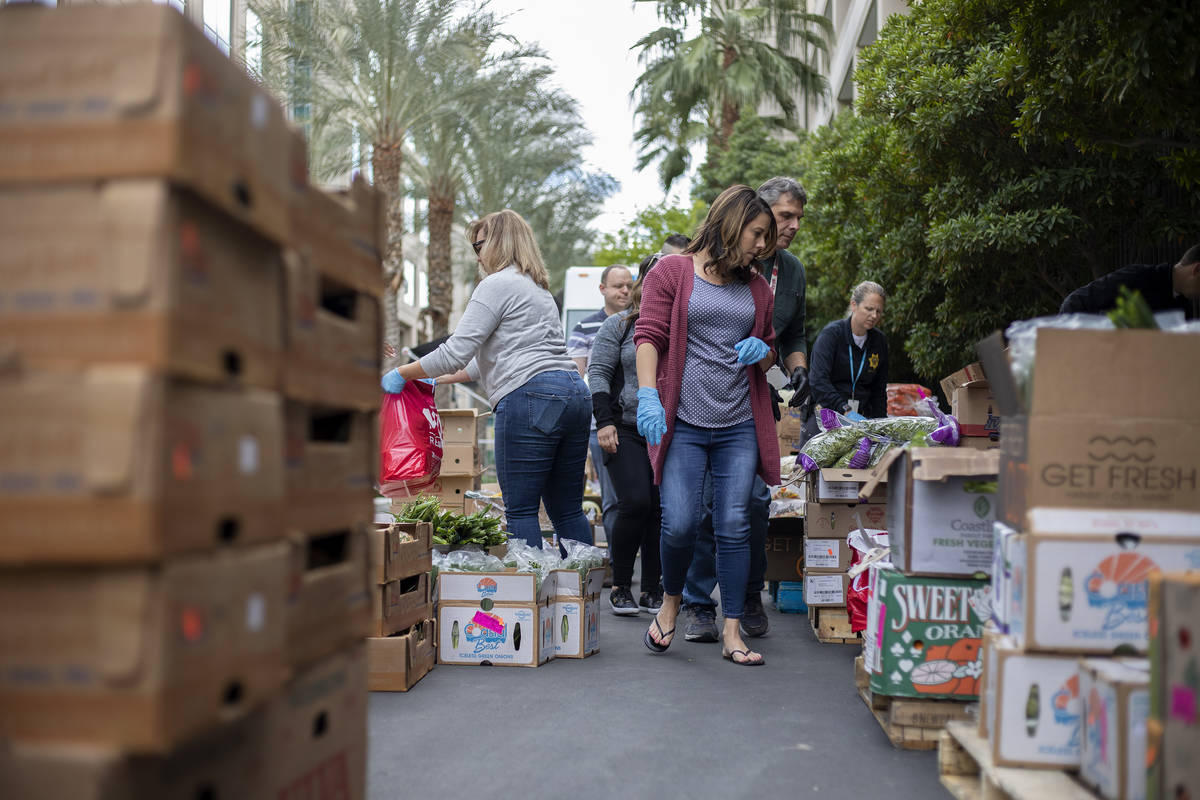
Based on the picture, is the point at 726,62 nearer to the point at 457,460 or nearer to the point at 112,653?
the point at 457,460

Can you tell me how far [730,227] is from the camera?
16.6 ft

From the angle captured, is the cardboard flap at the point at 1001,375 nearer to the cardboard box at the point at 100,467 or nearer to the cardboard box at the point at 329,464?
the cardboard box at the point at 329,464

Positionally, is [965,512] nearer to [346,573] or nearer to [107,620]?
[346,573]

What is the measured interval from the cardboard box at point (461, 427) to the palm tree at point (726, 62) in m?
17.7

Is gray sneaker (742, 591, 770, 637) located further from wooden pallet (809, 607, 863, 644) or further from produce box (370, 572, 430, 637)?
produce box (370, 572, 430, 637)

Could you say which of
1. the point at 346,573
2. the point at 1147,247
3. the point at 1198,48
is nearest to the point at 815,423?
the point at 1198,48

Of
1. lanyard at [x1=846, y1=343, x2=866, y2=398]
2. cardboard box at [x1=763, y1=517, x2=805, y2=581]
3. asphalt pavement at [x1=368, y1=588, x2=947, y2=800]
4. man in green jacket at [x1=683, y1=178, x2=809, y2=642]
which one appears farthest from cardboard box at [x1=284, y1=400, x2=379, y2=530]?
lanyard at [x1=846, y1=343, x2=866, y2=398]

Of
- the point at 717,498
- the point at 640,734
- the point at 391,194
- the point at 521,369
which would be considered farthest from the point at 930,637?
the point at 391,194

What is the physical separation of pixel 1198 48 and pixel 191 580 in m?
5.24

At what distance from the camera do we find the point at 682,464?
5.06 meters

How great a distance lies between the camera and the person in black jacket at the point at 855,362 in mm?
7250

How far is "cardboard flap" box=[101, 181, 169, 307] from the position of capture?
1.68 metres

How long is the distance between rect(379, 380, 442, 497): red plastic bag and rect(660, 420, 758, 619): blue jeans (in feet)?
6.91

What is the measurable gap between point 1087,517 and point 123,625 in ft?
7.20
